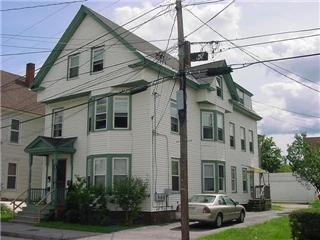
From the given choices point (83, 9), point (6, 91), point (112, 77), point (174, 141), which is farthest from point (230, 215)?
point (6, 91)

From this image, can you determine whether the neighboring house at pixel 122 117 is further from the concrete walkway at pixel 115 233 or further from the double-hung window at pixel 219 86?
the concrete walkway at pixel 115 233

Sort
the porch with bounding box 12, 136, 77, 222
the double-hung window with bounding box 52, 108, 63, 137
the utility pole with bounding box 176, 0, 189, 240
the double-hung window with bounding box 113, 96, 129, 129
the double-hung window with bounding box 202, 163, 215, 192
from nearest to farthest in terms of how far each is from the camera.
Answer: the utility pole with bounding box 176, 0, 189, 240
the double-hung window with bounding box 113, 96, 129, 129
the porch with bounding box 12, 136, 77, 222
the double-hung window with bounding box 52, 108, 63, 137
the double-hung window with bounding box 202, 163, 215, 192

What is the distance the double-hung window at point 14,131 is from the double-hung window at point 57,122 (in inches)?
307

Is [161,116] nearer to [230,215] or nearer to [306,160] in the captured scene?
[230,215]

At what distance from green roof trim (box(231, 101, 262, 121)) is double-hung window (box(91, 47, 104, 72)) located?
1094cm

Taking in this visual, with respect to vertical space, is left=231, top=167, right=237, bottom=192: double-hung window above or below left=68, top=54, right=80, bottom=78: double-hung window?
below

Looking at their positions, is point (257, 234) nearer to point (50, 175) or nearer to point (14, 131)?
point (50, 175)

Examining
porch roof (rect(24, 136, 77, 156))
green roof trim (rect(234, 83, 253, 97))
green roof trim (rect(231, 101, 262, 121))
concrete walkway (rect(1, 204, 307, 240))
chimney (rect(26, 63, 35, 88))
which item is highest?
chimney (rect(26, 63, 35, 88))

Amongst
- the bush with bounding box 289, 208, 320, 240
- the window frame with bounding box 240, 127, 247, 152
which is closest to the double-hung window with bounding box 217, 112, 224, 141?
the window frame with bounding box 240, 127, 247, 152

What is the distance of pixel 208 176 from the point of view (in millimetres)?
28094

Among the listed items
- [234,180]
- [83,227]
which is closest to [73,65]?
[83,227]

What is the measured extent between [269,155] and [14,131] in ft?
169

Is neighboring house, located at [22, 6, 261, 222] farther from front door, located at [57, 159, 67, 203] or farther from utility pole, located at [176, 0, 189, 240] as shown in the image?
utility pole, located at [176, 0, 189, 240]

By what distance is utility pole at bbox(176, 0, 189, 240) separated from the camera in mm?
15219
